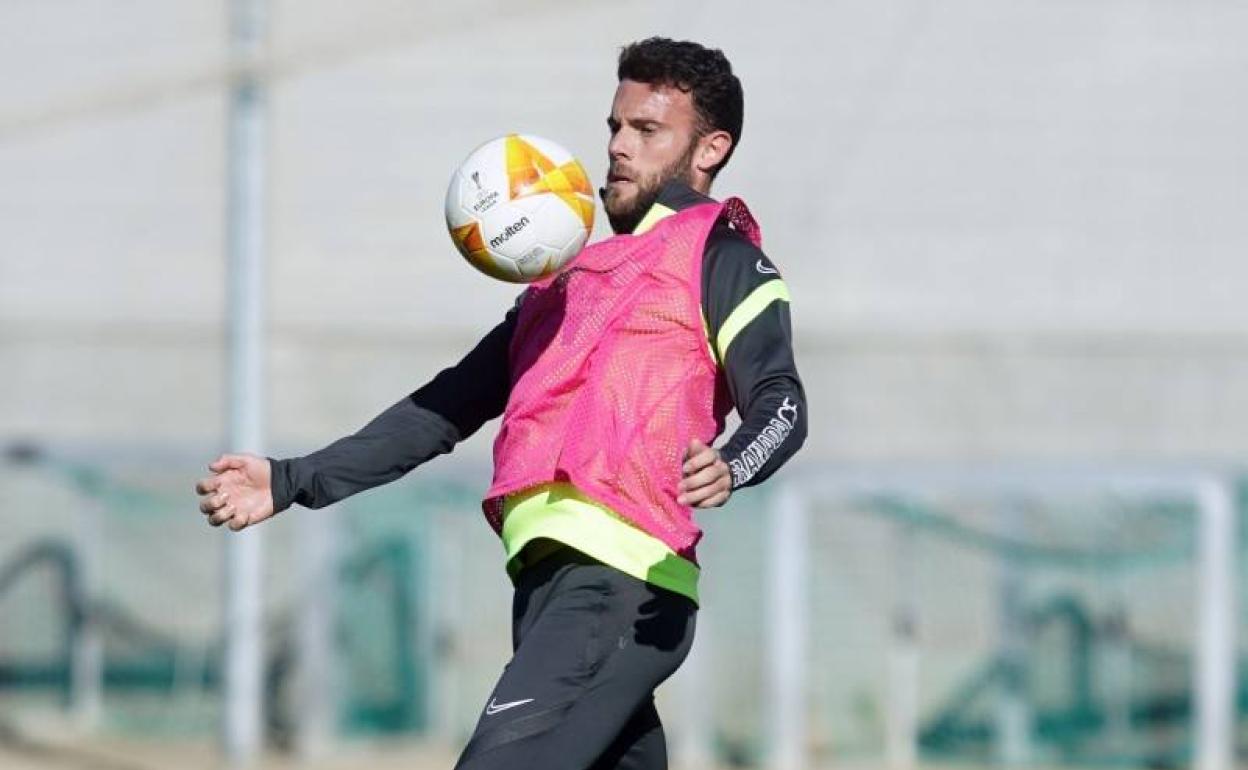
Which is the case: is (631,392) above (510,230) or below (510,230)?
below

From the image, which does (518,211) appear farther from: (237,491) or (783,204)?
(783,204)

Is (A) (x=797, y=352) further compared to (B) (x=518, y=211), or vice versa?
(A) (x=797, y=352)

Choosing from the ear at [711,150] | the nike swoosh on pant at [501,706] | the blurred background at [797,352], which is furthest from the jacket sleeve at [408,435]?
the blurred background at [797,352]

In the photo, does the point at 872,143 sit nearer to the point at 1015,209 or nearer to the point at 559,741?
the point at 1015,209

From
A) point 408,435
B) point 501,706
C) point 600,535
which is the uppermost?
point 408,435

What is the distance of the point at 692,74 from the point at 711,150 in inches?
6.4

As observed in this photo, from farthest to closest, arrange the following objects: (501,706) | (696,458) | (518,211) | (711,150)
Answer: (711,150)
(518,211)
(501,706)
(696,458)

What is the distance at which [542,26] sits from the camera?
14836mm

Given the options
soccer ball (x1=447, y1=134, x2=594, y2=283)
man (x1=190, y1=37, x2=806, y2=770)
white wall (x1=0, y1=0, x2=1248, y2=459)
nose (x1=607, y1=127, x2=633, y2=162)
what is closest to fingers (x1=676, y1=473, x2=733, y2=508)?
man (x1=190, y1=37, x2=806, y2=770)

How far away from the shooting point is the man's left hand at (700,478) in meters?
3.85

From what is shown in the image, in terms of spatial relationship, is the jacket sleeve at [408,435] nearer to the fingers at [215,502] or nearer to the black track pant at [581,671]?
the fingers at [215,502]

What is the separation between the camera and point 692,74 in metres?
4.62

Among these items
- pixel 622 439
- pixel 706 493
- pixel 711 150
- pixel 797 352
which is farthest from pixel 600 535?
pixel 797 352

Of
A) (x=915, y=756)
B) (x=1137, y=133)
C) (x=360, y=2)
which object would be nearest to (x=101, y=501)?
(x=360, y=2)
